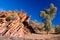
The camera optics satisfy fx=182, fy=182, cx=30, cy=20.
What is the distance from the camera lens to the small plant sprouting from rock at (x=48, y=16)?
51.5 m

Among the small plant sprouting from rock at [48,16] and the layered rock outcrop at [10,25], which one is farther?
the small plant sprouting from rock at [48,16]

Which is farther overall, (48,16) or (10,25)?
(48,16)

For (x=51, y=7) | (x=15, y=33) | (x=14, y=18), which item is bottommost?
(x=15, y=33)

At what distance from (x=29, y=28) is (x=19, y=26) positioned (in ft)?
25.6

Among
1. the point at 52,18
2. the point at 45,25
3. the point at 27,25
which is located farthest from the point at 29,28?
the point at 52,18

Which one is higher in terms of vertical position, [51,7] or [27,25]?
[51,7]

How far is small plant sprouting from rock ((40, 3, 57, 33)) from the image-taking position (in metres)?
51.5

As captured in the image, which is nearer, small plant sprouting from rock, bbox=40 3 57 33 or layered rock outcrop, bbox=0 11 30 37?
layered rock outcrop, bbox=0 11 30 37

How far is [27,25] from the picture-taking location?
2058 inches

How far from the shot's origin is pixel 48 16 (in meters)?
53.7

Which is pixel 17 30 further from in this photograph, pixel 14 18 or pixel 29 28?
pixel 29 28

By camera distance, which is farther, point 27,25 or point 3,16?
point 27,25

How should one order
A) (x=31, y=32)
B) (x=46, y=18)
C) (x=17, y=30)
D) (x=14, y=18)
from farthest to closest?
(x=46, y=18) < (x=31, y=32) < (x=14, y=18) < (x=17, y=30)

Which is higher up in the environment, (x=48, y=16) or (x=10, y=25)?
(x=48, y=16)
